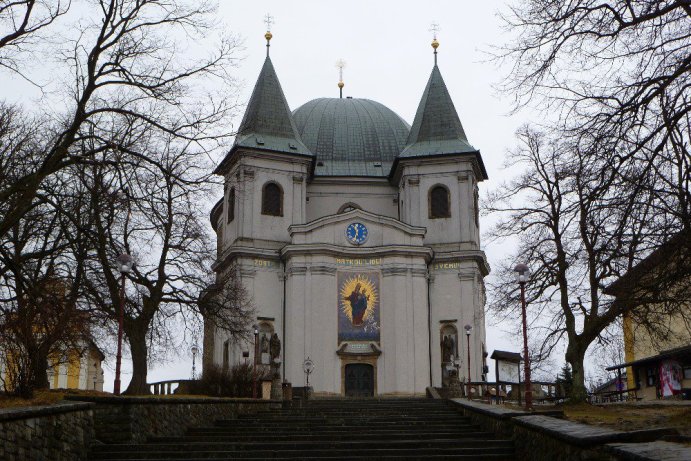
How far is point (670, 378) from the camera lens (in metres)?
39.9

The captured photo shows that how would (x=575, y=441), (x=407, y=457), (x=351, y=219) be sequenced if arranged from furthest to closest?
(x=351, y=219)
(x=407, y=457)
(x=575, y=441)

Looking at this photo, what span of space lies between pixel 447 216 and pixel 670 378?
17847 mm

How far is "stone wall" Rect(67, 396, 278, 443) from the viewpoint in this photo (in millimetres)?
15297

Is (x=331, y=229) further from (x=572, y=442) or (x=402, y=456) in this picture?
(x=572, y=442)

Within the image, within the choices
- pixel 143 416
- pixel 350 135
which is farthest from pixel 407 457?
pixel 350 135

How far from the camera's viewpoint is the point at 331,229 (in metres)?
51.0

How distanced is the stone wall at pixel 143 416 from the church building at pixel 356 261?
2649cm

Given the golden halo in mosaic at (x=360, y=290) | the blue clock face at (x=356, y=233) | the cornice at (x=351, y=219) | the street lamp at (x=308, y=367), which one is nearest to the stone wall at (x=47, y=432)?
the street lamp at (x=308, y=367)

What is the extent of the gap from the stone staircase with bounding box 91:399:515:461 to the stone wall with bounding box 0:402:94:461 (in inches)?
20.5

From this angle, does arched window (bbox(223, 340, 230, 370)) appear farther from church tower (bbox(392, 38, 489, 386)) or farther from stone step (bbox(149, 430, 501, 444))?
stone step (bbox(149, 430, 501, 444))

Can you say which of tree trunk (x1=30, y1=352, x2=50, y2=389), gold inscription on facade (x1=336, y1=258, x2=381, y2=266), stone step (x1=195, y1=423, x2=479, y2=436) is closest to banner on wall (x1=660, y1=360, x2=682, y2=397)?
gold inscription on facade (x1=336, y1=258, x2=381, y2=266)

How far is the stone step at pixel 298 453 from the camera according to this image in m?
14.2

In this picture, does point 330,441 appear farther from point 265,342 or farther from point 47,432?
point 265,342

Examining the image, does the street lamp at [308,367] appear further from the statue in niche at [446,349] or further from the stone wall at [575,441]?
the stone wall at [575,441]
